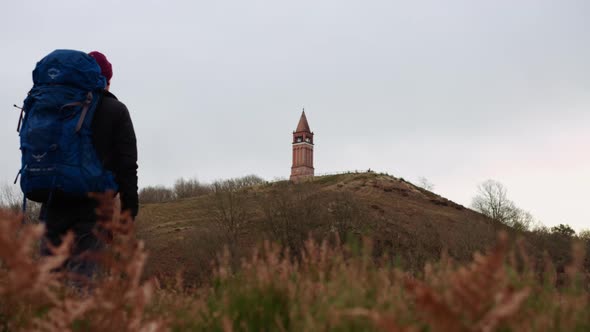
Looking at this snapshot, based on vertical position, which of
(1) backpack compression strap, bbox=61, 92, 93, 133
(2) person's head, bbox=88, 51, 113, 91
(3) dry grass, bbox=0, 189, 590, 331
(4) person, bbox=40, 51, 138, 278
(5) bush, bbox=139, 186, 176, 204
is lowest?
(3) dry grass, bbox=0, 189, 590, 331

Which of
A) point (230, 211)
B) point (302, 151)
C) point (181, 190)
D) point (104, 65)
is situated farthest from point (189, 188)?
point (104, 65)

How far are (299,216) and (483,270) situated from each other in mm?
33881

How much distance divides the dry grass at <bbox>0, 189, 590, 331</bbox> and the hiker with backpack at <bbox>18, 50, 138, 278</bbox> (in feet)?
2.57

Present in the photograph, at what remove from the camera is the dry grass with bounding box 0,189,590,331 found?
1.85 m

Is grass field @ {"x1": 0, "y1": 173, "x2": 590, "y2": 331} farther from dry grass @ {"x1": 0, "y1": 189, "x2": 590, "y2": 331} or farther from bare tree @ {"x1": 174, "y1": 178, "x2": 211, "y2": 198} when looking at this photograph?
bare tree @ {"x1": 174, "y1": 178, "x2": 211, "y2": 198}

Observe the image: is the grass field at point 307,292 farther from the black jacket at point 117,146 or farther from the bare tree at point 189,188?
the bare tree at point 189,188

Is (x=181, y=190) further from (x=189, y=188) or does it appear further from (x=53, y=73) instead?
(x=53, y=73)

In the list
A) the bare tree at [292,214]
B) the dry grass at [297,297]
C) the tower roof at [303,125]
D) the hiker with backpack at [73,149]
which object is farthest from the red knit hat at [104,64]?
the tower roof at [303,125]

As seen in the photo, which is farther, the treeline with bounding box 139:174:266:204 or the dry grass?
the treeline with bounding box 139:174:266:204

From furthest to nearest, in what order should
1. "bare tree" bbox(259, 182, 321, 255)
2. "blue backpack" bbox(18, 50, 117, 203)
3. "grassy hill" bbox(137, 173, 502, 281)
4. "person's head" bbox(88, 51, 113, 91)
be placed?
"bare tree" bbox(259, 182, 321, 255), "grassy hill" bbox(137, 173, 502, 281), "person's head" bbox(88, 51, 113, 91), "blue backpack" bbox(18, 50, 117, 203)

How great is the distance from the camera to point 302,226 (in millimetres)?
34719

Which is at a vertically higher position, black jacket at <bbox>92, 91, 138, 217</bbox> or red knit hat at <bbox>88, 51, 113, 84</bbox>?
red knit hat at <bbox>88, 51, 113, 84</bbox>

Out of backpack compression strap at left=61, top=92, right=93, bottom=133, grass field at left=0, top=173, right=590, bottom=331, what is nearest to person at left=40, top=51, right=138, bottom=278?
backpack compression strap at left=61, top=92, right=93, bottom=133

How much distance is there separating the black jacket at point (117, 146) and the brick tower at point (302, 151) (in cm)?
11848
